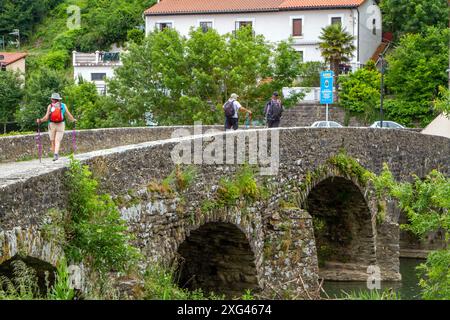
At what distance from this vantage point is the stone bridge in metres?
11.7

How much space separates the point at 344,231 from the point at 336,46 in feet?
106

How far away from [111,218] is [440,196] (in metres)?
5.71

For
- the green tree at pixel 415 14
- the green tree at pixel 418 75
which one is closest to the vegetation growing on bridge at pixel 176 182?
the green tree at pixel 418 75

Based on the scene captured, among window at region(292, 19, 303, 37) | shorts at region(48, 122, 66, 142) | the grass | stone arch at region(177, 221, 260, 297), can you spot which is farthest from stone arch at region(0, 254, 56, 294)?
window at region(292, 19, 303, 37)

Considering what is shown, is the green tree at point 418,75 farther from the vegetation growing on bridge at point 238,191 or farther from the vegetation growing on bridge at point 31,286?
the vegetation growing on bridge at point 31,286

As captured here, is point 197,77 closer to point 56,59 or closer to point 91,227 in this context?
point 56,59

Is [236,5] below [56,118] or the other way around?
the other way around


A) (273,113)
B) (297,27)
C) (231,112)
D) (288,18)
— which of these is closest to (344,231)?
(273,113)

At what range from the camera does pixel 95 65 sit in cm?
7294

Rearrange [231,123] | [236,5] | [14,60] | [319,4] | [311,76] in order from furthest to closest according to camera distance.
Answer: [14,60]
[236,5]
[319,4]
[311,76]
[231,123]

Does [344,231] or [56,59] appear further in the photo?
[56,59]

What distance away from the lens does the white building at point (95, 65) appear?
237 feet
